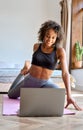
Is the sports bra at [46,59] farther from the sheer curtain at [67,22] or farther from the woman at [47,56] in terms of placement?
the sheer curtain at [67,22]

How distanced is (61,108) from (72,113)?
170mm

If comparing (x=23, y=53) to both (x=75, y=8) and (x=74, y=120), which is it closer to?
(x=75, y=8)

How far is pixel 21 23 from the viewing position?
18.9 ft

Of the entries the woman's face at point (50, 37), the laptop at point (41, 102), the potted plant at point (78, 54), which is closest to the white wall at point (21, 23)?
the potted plant at point (78, 54)

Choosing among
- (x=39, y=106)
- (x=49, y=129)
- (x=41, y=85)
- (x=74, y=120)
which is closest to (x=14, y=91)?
(x=41, y=85)

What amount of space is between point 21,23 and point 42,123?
4.14 metres

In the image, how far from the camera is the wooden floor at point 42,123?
68.4 inches

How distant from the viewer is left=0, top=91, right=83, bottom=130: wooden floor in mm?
1738

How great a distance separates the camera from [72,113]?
2.29 metres

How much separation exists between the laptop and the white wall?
355cm

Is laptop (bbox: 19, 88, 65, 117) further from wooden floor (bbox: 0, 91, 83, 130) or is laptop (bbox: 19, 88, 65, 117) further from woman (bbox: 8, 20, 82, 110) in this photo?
woman (bbox: 8, 20, 82, 110)

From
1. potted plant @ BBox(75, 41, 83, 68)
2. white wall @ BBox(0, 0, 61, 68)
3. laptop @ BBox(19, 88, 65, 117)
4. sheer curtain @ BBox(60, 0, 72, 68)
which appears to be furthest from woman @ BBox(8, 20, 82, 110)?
white wall @ BBox(0, 0, 61, 68)

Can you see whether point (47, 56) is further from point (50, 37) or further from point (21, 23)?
point (21, 23)

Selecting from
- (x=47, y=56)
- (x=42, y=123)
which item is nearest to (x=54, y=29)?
(x=47, y=56)
